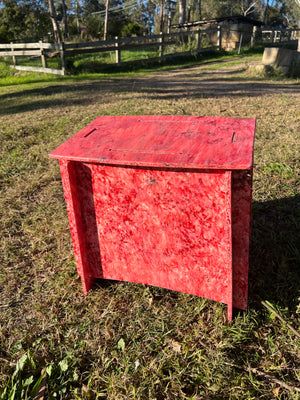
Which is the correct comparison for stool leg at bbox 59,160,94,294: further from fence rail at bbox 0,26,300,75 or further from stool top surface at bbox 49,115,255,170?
fence rail at bbox 0,26,300,75

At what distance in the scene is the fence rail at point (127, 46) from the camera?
12312mm

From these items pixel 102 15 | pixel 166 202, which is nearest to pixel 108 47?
pixel 166 202

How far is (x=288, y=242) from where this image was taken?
2627 mm

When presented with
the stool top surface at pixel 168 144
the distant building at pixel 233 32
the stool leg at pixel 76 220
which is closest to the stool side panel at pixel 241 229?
the stool top surface at pixel 168 144

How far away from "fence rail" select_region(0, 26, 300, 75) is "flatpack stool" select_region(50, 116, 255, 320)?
11.3 m

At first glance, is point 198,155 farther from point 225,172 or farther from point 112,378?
point 112,378

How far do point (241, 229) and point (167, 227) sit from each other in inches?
15.1

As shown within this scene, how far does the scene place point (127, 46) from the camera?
1445 cm

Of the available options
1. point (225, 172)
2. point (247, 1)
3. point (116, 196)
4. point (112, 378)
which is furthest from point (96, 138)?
point (247, 1)

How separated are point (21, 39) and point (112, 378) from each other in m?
25.5

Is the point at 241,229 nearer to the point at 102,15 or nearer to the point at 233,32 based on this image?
the point at 233,32

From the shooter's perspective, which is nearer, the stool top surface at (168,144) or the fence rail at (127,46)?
the stool top surface at (168,144)

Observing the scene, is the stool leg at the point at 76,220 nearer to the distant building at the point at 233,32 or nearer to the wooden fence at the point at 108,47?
the wooden fence at the point at 108,47

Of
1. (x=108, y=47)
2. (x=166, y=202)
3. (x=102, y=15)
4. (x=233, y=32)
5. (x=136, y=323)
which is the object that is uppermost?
(x=102, y=15)
